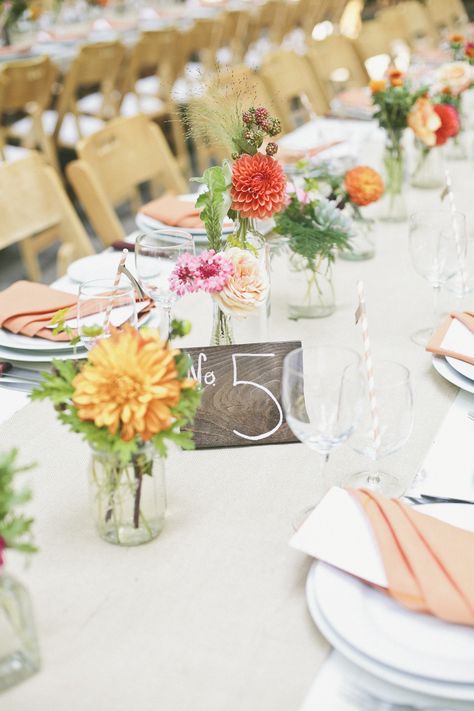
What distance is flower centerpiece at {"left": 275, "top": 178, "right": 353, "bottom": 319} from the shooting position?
4.85ft

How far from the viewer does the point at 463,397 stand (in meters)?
1.26

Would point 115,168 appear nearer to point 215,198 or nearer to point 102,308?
point 215,198

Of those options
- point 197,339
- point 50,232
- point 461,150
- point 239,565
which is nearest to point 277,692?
point 239,565

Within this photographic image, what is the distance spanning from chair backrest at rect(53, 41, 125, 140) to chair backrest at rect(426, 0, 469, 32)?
2.08 m

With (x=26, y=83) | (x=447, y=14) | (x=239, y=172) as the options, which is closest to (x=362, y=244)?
(x=239, y=172)

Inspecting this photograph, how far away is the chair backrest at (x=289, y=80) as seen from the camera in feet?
11.2

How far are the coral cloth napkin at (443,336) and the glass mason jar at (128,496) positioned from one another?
537mm

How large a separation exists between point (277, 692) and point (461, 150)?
7.17 feet

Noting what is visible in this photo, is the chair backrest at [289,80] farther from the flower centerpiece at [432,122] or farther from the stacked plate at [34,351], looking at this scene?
the stacked plate at [34,351]

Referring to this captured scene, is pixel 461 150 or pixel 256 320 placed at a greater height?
pixel 256 320

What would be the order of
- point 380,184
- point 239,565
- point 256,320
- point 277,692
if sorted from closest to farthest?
point 277,692
point 239,565
point 256,320
point 380,184

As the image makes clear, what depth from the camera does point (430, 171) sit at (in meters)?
2.33

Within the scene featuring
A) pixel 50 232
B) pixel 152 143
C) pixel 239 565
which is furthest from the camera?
pixel 50 232

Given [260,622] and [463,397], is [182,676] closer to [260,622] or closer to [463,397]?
A: [260,622]
